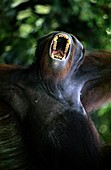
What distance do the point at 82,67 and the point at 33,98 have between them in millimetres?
165

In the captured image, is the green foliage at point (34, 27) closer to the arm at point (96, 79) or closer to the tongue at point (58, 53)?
the arm at point (96, 79)

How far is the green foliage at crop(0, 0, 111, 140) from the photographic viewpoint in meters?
2.53

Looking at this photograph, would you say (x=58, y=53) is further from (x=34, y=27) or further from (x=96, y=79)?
(x=34, y=27)

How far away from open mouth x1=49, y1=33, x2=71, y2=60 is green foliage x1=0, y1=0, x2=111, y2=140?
3.68 ft

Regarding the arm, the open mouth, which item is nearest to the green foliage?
the arm

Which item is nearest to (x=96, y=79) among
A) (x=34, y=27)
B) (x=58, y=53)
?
(x=58, y=53)

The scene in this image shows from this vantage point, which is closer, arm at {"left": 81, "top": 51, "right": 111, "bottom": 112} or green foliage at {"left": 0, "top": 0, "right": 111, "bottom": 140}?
arm at {"left": 81, "top": 51, "right": 111, "bottom": 112}

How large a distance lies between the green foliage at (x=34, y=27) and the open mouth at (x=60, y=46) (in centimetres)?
112

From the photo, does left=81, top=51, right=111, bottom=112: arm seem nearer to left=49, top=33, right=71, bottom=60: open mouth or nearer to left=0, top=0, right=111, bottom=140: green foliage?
left=49, top=33, right=71, bottom=60: open mouth

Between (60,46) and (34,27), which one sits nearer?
(60,46)

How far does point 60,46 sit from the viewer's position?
132 cm

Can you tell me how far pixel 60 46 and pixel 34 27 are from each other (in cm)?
120

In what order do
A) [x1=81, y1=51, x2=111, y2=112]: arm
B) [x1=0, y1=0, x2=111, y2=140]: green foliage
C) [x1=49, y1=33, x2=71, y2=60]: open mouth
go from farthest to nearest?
[x1=0, y1=0, x2=111, y2=140]: green foliage, [x1=81, y1=51, x2=111, y2=112]: arm, [x1=49, y1=33, x2=71, y2=60]: open mouth

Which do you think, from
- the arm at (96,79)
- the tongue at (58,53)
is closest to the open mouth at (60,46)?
the tongue at (58,53)
